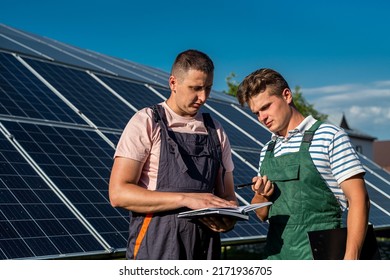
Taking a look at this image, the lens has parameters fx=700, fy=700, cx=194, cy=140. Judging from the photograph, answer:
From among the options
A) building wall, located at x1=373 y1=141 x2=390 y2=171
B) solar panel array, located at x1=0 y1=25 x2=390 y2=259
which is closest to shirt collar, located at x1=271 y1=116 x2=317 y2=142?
solar panel array, located at x1=0 y1=25 x2=390 y2=259

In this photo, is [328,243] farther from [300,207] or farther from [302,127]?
[302,127]

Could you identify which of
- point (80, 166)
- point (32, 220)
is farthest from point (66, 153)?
point (32, 220)

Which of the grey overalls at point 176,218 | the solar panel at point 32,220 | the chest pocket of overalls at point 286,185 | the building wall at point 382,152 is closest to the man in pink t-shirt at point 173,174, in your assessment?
the grey overalls at point 176,218

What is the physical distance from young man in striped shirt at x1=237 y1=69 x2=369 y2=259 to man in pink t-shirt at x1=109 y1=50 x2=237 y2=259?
11.1 inches

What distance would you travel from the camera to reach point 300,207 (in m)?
4.00

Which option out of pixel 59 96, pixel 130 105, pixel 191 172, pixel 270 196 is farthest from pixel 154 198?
pixel 130 105

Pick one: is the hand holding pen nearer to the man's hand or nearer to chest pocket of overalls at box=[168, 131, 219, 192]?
chest pocket of overalls at box=[168, 131, 219, 192]

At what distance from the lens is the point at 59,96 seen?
10023 mm

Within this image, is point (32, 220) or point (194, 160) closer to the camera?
point (194, 160)

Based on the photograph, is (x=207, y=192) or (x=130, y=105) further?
(x=130, y=105)

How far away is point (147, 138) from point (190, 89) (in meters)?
0.38

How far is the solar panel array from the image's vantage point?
6.42 metres
